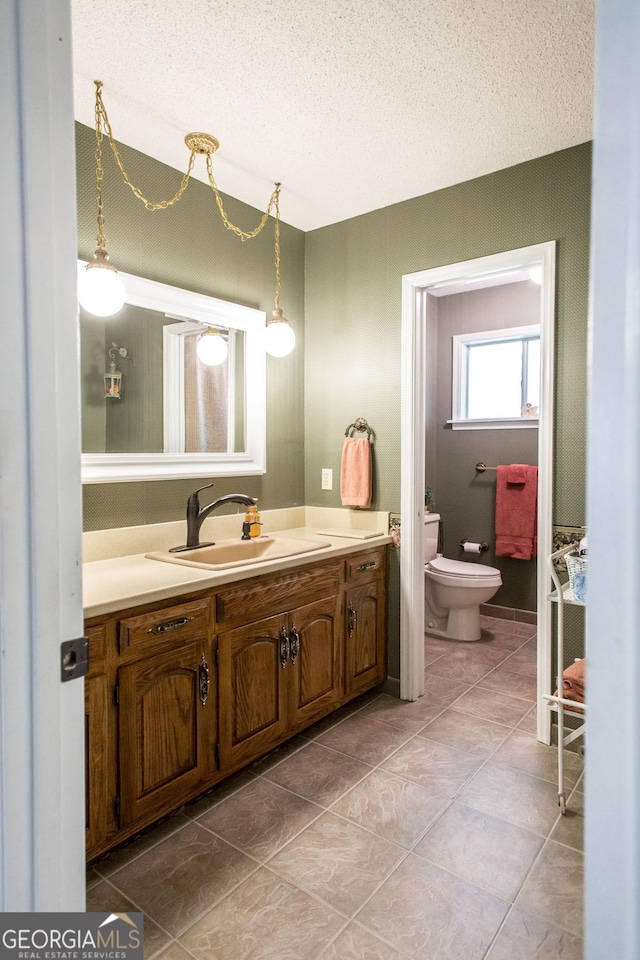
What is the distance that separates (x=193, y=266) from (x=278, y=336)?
50cm

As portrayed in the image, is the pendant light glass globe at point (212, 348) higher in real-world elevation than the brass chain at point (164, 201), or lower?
lower

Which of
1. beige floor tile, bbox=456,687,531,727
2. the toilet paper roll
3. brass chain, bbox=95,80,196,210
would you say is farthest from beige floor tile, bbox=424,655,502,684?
brass chain, bbox=95,80,196,210

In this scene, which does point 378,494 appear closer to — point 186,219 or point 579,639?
point 579,639

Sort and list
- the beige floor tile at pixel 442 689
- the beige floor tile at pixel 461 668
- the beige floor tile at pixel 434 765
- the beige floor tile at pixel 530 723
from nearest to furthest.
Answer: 1. the beige floor tile at pixel 434 765
2. the beige floor tile at pixel 530 723
3. the beige floor tile at pixel 442 689
4. the beige floor tile at pixel 461 668

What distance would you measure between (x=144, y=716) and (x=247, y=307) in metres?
1.95

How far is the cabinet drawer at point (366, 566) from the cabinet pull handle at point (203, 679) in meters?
0.88

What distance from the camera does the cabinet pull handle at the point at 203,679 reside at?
1837mm

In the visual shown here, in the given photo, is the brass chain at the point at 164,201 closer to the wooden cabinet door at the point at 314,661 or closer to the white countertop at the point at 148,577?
the white countertop at the point at 148,577

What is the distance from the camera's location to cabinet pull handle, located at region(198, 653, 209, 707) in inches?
72.3

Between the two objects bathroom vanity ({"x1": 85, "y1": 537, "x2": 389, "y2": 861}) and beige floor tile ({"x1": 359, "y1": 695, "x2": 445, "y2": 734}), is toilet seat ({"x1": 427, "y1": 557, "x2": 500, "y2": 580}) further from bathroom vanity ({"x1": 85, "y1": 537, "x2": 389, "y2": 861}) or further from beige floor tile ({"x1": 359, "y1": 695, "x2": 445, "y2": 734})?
bathroom vanity ({"x1": 85, "y1": 537, "x2": 389, "y2": 861})

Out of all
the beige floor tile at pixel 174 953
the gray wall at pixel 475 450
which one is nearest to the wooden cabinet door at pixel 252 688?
the beige floor tile at pixel 174 953

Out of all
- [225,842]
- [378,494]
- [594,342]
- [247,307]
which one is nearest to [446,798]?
[225,842]

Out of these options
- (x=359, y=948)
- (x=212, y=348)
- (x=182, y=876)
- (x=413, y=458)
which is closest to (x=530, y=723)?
(x=413, y=458)

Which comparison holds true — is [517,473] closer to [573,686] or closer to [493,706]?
[493,706]
